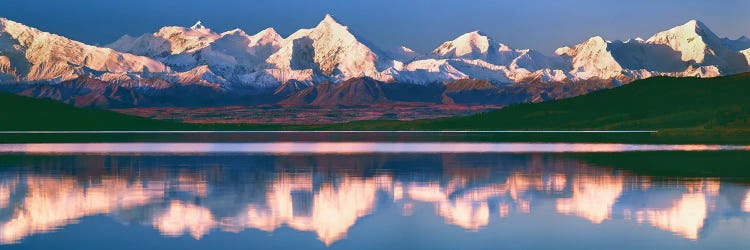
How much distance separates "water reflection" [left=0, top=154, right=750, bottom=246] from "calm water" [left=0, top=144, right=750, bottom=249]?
0.10 metres

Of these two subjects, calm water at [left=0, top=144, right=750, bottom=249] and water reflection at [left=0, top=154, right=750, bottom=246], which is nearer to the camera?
calm water at [left=0, top=144, right=750, bottom=249]

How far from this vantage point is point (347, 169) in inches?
3686

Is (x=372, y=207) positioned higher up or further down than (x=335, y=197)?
further down

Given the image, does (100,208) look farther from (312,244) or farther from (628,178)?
(628,178)

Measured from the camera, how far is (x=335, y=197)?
64.6m

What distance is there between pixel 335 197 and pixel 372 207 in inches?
235

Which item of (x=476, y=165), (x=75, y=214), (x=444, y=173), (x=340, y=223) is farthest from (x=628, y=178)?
(x=75, y=214)

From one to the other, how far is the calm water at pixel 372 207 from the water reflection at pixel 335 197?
10 centimetres

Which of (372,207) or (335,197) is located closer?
(372,207)

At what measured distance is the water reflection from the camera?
51562 millimetres

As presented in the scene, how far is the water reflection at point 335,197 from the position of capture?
5156cm

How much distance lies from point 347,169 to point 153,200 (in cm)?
3282

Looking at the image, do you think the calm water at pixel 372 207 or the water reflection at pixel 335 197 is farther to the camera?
the water reflection at pixel 335 197

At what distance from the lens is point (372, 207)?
59.0m
